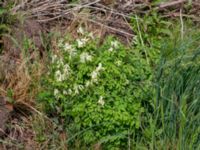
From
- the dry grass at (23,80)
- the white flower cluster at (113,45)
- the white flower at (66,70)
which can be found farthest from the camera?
the dry grass at (23,80)

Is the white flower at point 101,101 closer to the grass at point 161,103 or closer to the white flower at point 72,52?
the grass at point 161,103

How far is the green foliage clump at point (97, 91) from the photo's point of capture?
4.09 meters

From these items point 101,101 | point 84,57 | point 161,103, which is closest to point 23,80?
point 84,57

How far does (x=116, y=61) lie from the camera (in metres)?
4.23

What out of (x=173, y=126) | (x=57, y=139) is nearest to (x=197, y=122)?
(x=173, y=126)

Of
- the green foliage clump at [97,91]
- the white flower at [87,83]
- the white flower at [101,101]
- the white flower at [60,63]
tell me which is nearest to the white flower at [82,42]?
the green foliage clump at [97,91]

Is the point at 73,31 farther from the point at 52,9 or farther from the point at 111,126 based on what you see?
the point at 111,126

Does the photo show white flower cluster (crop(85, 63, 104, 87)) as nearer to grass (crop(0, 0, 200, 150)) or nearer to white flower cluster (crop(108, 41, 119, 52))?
white flower cluster (crop(108, 41, 119, 52))

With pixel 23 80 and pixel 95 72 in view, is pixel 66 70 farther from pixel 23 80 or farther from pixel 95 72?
pixel 23 80

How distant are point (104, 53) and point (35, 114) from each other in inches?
24.7

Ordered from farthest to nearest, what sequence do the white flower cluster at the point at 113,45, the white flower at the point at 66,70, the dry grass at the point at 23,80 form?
the dry grass at the point at 23,80 < the white flower cluster at the point at 113,45 < the white flower at the point at 66,70

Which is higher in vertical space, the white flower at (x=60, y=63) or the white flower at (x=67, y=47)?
the white flower at (x=67, y=47)

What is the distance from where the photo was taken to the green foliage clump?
4.09 metres

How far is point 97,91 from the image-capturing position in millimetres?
4117
